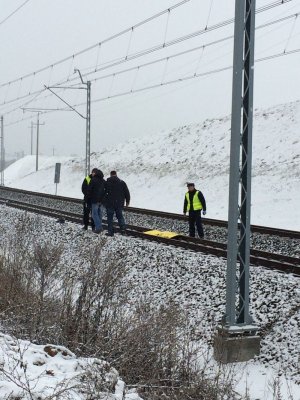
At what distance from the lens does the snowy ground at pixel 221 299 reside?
6762 millimetres

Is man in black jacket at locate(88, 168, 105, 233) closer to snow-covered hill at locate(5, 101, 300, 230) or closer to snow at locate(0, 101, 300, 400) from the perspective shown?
snow at locate(0, 101, 300, 400)

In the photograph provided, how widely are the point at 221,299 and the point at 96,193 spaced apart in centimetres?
736

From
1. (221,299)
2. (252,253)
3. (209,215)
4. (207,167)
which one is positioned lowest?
(221,299)

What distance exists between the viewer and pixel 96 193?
15383mm

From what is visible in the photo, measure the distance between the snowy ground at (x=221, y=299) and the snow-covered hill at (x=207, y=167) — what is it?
11776 millimetres

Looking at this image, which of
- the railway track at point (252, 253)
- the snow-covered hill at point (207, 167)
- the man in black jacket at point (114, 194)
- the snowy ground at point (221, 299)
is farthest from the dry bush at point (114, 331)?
the snow-covered hill at point (207, 167)

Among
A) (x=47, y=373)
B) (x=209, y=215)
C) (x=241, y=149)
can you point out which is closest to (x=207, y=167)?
(x=209, y=215)

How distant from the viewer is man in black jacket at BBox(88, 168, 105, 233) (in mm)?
15312

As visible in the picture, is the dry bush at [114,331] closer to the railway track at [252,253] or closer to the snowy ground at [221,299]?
the snowy ground at [221,299]

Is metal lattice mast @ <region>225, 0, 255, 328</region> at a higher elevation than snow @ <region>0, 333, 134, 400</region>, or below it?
higher

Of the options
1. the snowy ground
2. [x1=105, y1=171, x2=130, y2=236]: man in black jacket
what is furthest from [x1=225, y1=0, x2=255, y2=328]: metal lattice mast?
[x1=105, y1=171, x2=130, y2=236]: man in black jacket

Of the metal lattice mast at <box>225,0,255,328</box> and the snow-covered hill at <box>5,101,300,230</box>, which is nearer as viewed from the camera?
the metal lattice mast at <box>225,0,255,328</box>

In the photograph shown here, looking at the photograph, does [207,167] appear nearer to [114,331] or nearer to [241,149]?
[241,149]

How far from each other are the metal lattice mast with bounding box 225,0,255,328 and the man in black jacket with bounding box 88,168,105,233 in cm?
838
